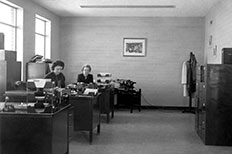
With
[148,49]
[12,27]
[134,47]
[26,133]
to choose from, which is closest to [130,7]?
[134,47]

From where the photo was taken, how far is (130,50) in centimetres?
1005

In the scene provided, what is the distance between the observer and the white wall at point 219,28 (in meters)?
6.65

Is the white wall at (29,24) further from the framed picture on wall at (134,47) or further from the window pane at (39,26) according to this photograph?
the framed picture on wall at (134,47)

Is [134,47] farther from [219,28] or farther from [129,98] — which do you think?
[219,28]

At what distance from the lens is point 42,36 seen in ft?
29.8

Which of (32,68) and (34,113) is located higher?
(32,68)

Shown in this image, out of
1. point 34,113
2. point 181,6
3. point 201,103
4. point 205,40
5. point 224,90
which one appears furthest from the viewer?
point 205,40

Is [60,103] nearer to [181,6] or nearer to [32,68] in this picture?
[32,68]

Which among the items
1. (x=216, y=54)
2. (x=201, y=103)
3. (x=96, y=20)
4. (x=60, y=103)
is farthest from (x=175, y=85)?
(x=60, y=103)

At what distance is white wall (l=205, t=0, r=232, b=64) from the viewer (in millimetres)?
6652

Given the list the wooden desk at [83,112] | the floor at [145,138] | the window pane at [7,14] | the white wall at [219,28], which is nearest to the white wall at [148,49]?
the white wall at [219,28]

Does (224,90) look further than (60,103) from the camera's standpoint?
Yes

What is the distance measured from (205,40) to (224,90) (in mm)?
4498

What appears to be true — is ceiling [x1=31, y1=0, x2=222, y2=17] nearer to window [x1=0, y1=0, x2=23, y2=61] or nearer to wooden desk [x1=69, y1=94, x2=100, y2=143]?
window [x1=0, y1=0, x2=23, y2=61]
